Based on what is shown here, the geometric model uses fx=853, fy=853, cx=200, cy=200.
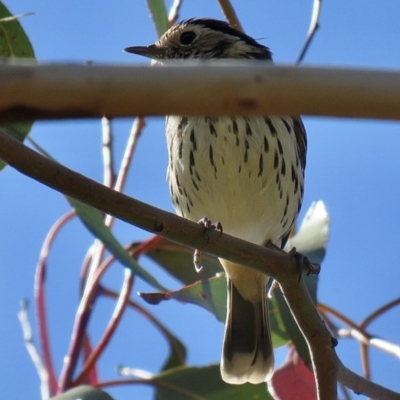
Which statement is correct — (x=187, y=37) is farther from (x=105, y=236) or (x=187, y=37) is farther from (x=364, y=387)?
(x=364, y=387)

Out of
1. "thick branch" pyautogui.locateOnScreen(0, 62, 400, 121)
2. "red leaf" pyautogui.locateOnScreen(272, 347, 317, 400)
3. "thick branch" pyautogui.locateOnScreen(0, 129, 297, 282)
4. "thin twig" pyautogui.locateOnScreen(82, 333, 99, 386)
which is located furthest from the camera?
"red leaf" pyautogui.locateOnScreen(272, 347, 317, 400)

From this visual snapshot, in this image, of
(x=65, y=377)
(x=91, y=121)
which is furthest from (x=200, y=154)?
(x=91, y=121)

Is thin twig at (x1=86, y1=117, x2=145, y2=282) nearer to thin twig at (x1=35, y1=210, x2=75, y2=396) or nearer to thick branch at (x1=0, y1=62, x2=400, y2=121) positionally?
thin twig at (x1=35, y1=210, x2=75, y2=396)

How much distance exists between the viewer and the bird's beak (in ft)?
14.4

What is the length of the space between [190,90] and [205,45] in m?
3.64

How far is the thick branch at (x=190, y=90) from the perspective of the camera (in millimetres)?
880

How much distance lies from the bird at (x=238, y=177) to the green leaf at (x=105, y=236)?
74 cm

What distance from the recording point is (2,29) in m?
3.05

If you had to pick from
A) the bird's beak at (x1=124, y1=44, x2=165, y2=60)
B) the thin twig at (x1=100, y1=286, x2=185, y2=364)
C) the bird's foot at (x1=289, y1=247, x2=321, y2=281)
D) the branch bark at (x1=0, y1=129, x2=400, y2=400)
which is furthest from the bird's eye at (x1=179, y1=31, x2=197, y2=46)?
the branch bark at (x1=0, y1=129, x2=400, y2=400)

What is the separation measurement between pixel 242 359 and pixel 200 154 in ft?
3.43

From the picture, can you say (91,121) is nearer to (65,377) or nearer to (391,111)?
(391,111)

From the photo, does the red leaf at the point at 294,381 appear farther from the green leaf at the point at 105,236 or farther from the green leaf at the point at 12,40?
the green leaf at the point at 12,40

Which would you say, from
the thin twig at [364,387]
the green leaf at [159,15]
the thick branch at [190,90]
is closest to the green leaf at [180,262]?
the green leaf at [159,15]

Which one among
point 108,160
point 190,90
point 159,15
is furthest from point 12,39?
point 190,90
